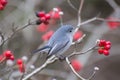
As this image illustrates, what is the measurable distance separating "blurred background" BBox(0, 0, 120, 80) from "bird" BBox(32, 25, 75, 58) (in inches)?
36.9

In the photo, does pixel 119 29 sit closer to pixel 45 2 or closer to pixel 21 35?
pixel 45 2

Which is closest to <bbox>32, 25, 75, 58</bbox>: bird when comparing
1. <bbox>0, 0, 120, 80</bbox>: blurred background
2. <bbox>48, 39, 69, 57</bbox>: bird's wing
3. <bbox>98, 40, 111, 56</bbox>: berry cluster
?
<bbox>48, 39, 69, 57</bbox>: bird's wing

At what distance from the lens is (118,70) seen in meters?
10.1

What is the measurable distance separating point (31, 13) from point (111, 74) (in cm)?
398

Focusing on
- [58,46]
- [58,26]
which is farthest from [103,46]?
[58,26]

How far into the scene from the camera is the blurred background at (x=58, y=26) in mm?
6525

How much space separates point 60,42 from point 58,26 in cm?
388

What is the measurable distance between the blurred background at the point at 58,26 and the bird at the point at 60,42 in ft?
3.07

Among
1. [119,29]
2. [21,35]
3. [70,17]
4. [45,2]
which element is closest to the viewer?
[21,35]

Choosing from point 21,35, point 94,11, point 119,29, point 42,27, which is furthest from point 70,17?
point 42,27

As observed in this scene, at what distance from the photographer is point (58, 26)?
320 inches

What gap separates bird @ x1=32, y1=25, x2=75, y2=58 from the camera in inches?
156

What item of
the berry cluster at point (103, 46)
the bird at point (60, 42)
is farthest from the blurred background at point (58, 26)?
the berry cluster at point (103, 46)

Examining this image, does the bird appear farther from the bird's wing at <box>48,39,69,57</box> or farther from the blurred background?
the blurred background
